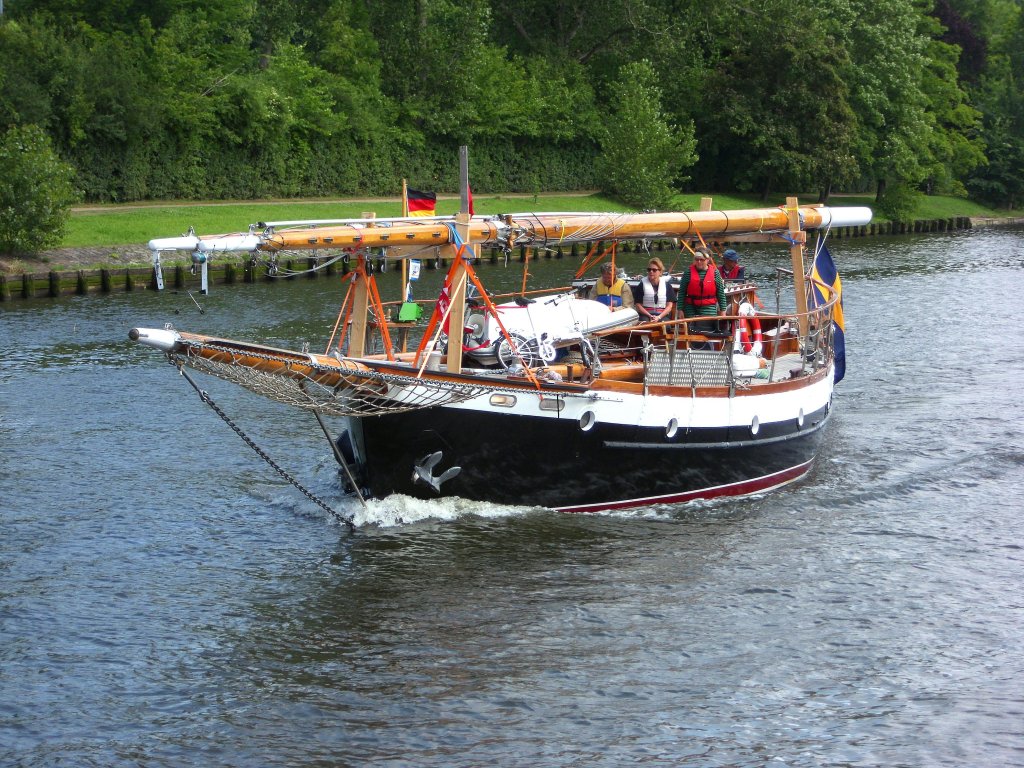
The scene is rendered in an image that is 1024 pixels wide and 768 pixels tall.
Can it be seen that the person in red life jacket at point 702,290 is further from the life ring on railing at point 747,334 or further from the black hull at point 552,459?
the black hull at point 552,459

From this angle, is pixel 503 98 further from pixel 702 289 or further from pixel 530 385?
pixel 530 385

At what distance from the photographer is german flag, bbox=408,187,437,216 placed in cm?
1905

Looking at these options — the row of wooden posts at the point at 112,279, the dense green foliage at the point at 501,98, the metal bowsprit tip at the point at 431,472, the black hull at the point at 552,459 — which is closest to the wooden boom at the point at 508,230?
the black hull at the point at 552,459

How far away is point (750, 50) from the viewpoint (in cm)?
7600

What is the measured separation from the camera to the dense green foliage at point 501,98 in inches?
2158

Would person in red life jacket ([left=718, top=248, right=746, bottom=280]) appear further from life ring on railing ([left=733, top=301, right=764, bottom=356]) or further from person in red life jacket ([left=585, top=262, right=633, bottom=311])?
person in red life jacket ([left=585, top=262, right=633, bottom=311])

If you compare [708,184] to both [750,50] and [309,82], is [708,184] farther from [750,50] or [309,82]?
[309,82]

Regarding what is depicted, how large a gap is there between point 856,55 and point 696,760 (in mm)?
70719

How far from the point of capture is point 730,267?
76.9ft

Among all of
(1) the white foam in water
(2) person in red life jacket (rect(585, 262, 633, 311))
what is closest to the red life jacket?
(2) person in red life jacket (rect(585, 262, 633, 311))

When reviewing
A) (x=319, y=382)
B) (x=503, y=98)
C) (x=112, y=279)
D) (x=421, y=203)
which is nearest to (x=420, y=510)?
(x=319, y=382)

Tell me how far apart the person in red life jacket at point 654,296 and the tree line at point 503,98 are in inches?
1239

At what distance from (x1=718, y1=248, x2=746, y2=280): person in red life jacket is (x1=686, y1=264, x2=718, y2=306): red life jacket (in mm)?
2337

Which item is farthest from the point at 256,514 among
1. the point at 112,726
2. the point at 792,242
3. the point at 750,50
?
the point at 750,50
